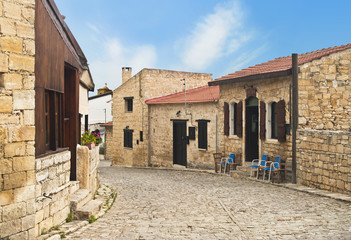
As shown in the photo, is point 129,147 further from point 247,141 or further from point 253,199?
point 253,199

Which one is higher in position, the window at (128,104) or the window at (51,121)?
the window at (128,104)

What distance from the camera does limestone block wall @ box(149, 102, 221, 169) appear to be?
17797mm

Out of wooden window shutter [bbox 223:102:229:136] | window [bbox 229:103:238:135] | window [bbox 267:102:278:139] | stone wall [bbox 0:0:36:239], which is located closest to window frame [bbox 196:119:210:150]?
wooden window shutter [bbox 223:102:229:136]

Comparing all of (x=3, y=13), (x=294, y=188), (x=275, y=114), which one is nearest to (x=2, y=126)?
(x=3, y=13)

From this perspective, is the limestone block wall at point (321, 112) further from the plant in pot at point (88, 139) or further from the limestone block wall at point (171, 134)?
the plant in pot at point (88, 139)

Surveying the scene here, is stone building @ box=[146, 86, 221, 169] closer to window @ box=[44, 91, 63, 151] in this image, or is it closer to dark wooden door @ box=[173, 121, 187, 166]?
dark wooden door @ box=[173, 121, 187, 166]

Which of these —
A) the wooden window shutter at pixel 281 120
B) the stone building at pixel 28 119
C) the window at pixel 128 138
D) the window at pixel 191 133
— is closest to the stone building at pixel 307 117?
the wooden window shutter at pixel 281 120

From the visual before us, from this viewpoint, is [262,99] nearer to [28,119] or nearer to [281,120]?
[281,120]

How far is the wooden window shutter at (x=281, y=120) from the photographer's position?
1289 cm

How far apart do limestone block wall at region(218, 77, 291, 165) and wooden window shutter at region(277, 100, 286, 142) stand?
0.11m

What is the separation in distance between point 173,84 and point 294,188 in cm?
1443

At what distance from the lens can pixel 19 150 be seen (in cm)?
503

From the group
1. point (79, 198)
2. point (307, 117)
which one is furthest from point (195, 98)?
point (79, 198)

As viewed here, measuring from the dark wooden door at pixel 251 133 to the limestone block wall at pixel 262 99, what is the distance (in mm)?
209
